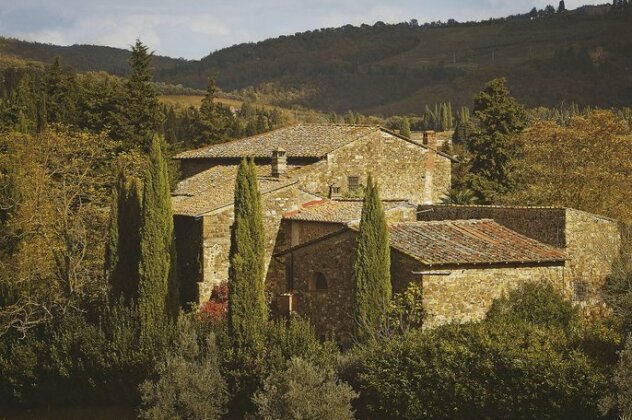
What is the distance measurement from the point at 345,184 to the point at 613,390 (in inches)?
857

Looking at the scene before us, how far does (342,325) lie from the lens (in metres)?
25.8

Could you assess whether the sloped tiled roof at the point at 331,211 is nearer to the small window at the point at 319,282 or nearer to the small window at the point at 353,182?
the small window at the point at 319,282

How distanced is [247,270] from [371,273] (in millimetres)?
3147

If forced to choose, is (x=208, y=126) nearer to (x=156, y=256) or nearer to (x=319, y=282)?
(x=319, y=282)

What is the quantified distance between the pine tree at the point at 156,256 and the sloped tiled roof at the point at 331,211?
5.30m

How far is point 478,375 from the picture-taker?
60.5 feet

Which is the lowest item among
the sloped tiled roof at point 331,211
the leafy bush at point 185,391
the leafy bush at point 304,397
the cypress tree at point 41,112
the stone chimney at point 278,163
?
the leafy bush at point 185,391

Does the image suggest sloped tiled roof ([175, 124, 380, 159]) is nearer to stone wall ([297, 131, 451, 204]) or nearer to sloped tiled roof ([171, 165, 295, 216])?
stone wall ([297, 131, 451, 204])

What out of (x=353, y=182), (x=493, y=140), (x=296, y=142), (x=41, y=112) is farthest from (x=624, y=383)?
(x=41, y=112)

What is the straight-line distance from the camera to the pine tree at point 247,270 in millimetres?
22781

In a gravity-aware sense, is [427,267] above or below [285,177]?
below

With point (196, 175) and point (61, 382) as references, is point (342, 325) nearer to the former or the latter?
point (61, 382)

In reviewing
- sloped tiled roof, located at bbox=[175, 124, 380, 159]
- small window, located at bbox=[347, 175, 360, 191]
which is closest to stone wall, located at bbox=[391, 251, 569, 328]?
small window, located at bbox=[347, 175, 360, 191]

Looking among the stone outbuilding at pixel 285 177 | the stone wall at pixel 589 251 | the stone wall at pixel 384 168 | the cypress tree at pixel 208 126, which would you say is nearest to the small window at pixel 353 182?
the stone outbuilding at pixel 285 177
